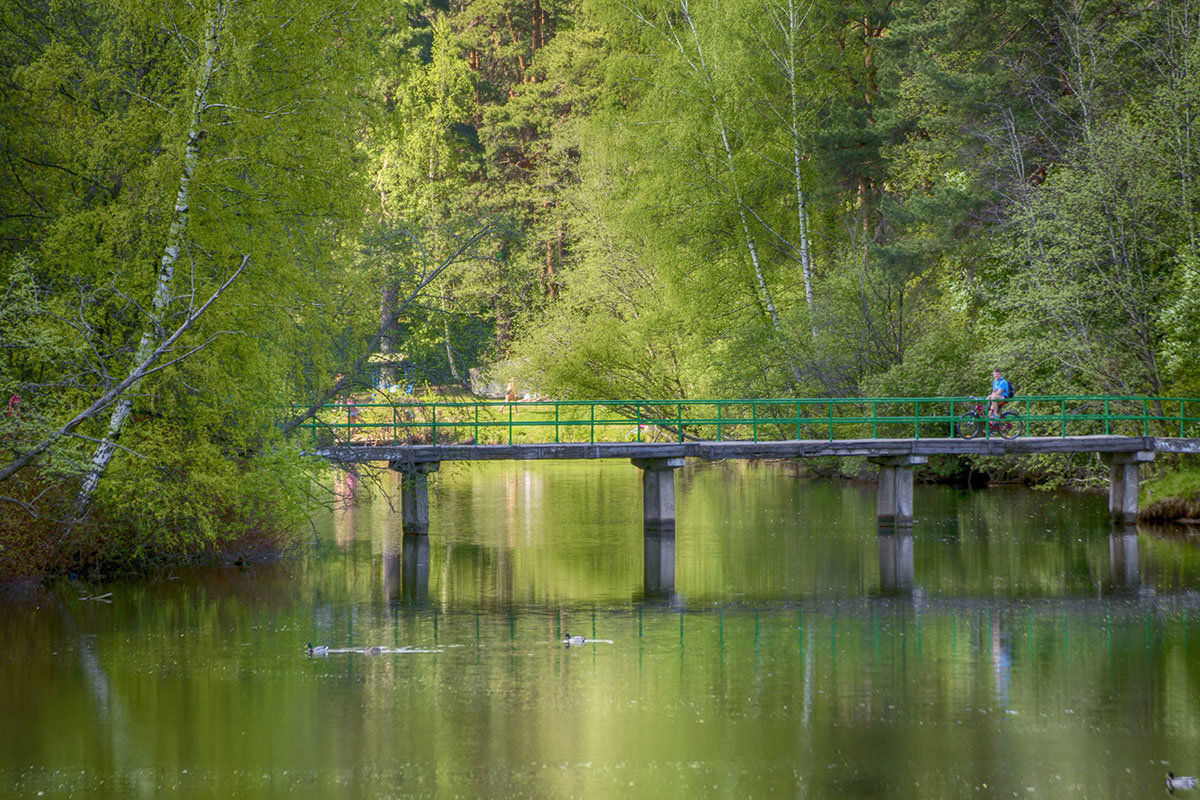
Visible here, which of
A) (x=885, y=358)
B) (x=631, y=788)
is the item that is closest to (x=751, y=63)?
(x=885, y=358)

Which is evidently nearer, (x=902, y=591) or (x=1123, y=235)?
(x=902, y=591)

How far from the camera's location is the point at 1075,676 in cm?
1423

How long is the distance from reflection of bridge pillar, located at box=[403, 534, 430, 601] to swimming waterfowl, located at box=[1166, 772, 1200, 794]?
438 inches

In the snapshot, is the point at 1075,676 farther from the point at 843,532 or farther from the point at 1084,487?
the point at 1084,487

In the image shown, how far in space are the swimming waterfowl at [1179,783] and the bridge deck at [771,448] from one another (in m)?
15.1

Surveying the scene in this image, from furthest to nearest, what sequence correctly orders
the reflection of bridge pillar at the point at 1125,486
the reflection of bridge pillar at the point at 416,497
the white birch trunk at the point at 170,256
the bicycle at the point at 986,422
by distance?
the reflection of bridge pillar at the point at 1125,486
the bicycle at the point at 986,422
the reflection of bridge pillar at the point at 416,497
the white birch trunk at the point at 170,256

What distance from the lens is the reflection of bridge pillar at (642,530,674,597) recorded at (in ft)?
65.7

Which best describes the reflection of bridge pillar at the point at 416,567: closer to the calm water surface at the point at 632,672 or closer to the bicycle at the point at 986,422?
the calm water surface at the point at 632,672

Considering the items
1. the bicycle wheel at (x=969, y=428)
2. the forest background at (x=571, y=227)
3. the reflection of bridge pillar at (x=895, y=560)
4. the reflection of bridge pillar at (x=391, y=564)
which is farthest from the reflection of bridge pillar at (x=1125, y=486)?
the reflection of bridge pillar at (x=391, y=564)

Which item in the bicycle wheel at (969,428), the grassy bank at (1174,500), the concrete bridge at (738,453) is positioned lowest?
the grassy bank at (1174,500)

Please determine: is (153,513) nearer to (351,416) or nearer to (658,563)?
(351,416)

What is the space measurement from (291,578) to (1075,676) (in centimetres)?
1194

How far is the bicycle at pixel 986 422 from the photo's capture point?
2694 centimetres

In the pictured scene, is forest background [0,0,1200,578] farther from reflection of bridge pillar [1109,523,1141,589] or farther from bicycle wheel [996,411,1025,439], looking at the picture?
reflection of bridge pillar [1109,523,1141,589]
